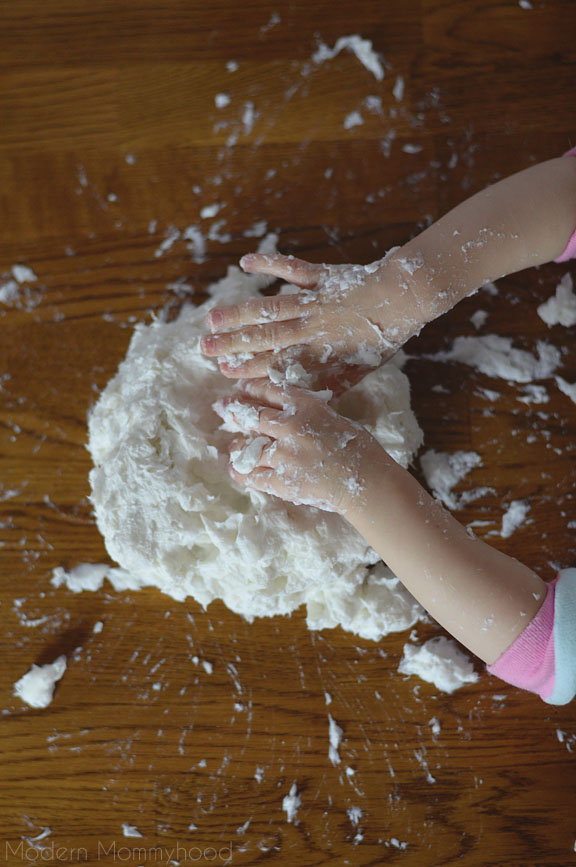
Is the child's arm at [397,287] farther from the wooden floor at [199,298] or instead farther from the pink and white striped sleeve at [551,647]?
the pink and white striped sleeve at [551,647]

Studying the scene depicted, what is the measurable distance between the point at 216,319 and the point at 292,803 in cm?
58

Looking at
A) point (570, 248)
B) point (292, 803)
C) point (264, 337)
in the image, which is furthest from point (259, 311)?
point (292, 803)

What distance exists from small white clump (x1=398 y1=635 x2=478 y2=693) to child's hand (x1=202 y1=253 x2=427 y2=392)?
0.33 meters

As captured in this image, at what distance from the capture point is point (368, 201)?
84 centimetres

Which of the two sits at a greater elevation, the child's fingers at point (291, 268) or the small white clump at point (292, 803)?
the child's fingers at point (291, 268)

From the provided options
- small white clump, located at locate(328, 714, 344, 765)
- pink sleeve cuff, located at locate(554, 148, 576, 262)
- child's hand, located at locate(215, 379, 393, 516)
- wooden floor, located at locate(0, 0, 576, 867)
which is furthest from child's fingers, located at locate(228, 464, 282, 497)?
pink sleeve cuff, located at locate(554, 148, 576, 262)

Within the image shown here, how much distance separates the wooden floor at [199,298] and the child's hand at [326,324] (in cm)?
12

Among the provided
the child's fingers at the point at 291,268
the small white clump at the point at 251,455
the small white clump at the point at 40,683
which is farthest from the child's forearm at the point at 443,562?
the small white clump at the point at 40,683

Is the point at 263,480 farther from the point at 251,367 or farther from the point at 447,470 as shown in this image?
the point at 447,470

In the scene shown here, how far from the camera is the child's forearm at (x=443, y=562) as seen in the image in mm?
652

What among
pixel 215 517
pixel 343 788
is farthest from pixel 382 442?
pixel 343 788

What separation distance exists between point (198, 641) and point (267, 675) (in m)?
0.09

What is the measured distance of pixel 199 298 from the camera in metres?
0.84

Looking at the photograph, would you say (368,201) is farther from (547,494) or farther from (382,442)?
(547,494)
